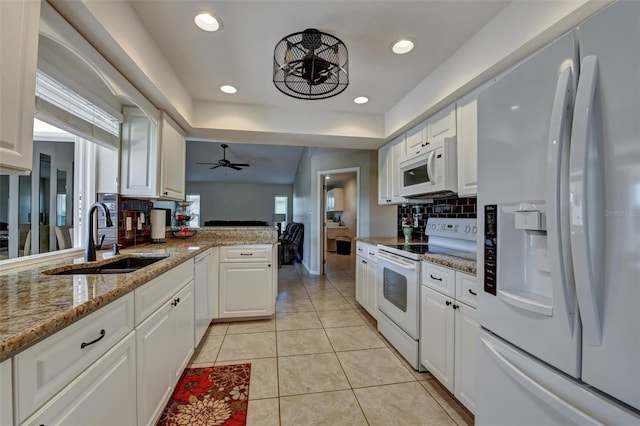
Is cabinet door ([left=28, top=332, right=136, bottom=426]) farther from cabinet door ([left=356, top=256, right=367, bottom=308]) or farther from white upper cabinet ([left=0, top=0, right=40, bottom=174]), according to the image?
cabinet door ([left=356, top=256, right=367, bottom=308])

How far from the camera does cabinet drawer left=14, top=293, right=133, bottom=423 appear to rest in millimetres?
668

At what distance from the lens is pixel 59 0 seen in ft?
3.84

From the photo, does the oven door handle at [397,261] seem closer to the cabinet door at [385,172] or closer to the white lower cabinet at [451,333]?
the white lower cabinet at [451,333]

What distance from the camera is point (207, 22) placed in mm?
1730

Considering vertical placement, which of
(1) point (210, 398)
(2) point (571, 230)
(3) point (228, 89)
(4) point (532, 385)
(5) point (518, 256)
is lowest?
(1) point (210, 398)

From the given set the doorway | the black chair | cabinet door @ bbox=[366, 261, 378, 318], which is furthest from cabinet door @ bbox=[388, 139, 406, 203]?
the doorway

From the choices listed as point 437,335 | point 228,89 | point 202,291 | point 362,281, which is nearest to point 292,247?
point 362,281

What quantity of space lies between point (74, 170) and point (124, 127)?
0.51m

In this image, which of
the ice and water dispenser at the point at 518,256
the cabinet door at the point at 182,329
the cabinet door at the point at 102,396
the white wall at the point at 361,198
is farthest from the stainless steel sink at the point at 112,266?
the white wall at the point at 361,198

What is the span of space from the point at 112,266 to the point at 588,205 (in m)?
2.40

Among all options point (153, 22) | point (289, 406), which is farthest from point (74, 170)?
point (289, 406)

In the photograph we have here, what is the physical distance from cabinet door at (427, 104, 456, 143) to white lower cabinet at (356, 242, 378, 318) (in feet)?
4.07

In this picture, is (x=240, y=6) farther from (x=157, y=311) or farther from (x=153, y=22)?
(x=157, y=311)

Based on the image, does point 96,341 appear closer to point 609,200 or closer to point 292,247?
point 609,200
